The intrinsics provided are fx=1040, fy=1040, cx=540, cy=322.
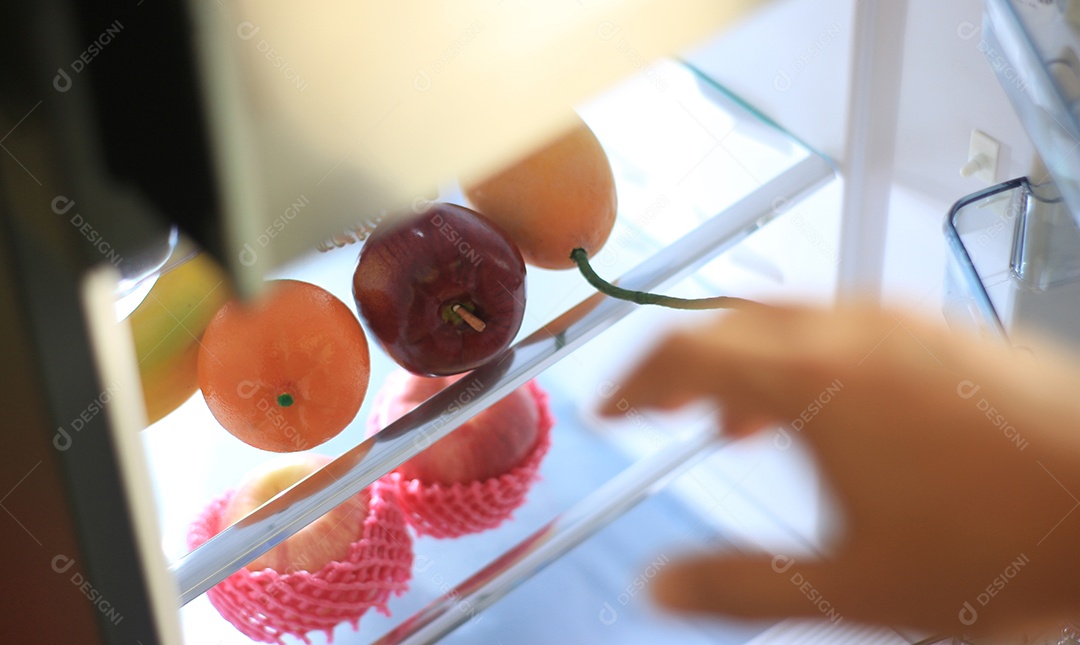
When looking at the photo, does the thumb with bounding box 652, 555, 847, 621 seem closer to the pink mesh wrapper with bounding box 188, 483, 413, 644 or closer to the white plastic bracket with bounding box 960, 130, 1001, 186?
the pink mesh wrapper with bounding box 188, 483, 413, 644

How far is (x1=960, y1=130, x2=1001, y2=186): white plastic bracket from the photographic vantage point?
815 mm

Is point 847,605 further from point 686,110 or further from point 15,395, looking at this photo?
point 686,110

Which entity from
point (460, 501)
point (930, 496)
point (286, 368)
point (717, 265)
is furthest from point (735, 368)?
point (717, 265)

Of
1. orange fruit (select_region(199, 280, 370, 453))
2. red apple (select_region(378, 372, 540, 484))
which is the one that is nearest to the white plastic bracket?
red apple (select_region(378, 372, 540, 484))

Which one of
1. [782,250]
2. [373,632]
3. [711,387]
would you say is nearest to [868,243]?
[782,250]

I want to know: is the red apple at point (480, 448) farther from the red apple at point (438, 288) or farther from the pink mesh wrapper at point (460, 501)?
the red apple at point (438, 288)

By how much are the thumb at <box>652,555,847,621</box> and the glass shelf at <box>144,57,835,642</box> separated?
22cm

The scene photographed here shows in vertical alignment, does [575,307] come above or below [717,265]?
above

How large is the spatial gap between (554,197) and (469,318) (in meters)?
0.11

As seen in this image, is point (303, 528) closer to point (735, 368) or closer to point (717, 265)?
point (735, 368)

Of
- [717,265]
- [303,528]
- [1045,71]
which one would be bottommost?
[717,265]

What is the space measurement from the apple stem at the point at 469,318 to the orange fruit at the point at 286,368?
0.06 meters

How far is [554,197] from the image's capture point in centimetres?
70

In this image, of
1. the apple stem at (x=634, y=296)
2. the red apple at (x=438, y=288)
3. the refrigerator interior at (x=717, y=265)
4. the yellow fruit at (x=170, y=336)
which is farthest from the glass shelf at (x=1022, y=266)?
the yellow fruit at (x=170, y=336)
